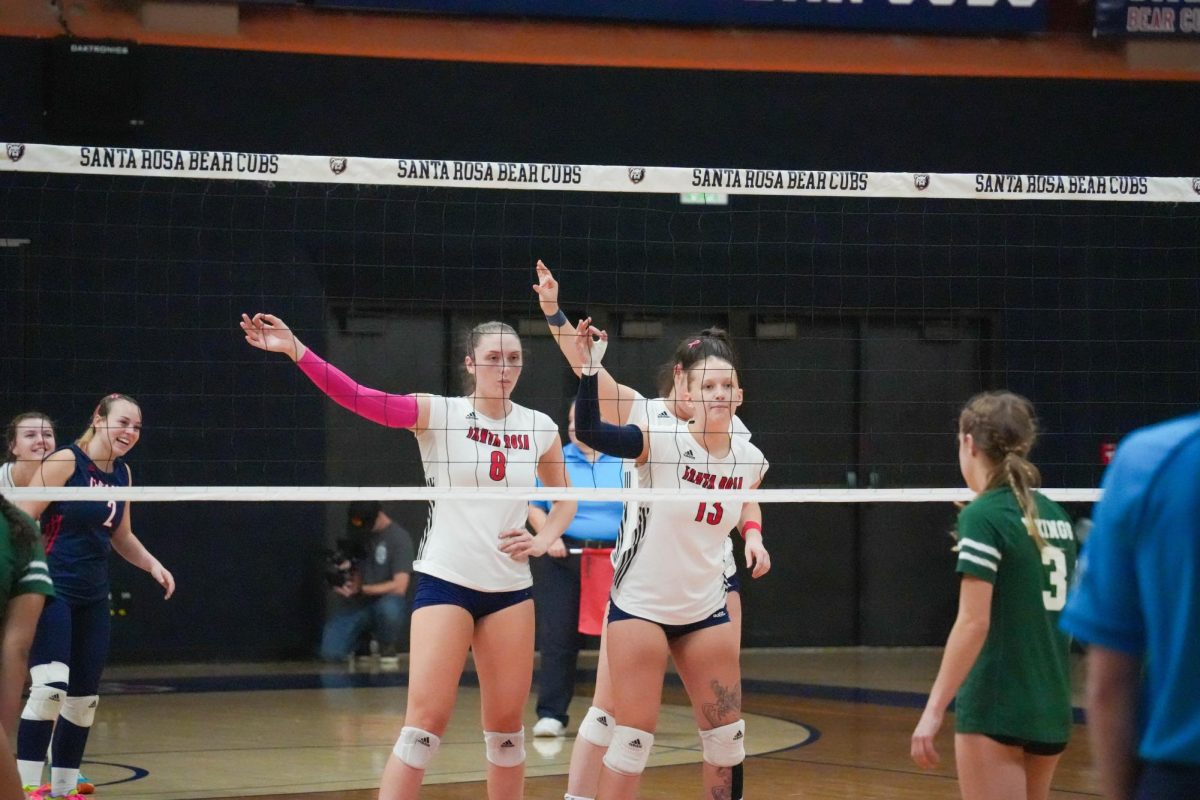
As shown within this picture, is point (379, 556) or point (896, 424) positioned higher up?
point (896, 424)

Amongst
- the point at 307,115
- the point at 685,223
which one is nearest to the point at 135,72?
the point at 307,115

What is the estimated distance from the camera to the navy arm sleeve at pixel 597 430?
15.9ft

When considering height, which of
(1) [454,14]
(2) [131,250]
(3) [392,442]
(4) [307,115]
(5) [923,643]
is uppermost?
(1) [454,14]

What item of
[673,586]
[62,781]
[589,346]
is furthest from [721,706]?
[62,781]

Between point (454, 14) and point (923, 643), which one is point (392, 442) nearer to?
point (454, 14)

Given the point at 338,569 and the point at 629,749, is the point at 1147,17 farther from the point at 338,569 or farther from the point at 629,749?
the point at 629,749

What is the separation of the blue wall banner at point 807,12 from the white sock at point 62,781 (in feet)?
22.4

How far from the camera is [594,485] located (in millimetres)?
8078

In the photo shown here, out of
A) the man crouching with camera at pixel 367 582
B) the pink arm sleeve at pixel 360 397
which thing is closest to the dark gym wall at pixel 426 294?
the man crouching with camera at pixel 367 582

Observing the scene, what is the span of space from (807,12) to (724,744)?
25.6ft

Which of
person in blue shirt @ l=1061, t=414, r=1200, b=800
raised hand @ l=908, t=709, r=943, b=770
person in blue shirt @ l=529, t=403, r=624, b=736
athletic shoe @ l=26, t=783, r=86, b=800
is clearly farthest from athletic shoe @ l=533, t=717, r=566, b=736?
person in blue shirt @ l=1061, t=414, r=1200, b=800

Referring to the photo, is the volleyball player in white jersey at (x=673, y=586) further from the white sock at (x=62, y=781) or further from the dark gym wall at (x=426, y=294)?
the dark gym wall at (x=426, y=294)

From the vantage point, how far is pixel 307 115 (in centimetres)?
1170

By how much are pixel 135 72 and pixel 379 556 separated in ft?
13.6
